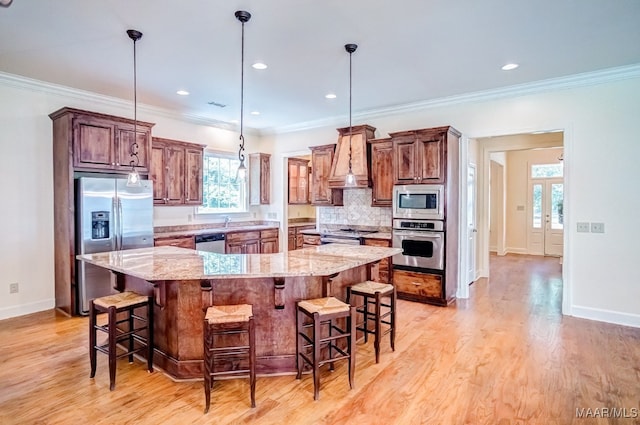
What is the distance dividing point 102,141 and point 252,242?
10.0ft

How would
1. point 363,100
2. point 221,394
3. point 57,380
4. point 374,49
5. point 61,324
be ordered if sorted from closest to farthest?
point 221,394
point 57,380
point 374,49
point 61,324
point 363,100

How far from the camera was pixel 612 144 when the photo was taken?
4.18m

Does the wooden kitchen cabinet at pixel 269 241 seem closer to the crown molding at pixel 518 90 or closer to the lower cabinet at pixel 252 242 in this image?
the lower cabinet at pixel 252 242

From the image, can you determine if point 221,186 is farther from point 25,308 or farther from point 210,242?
point 25,308

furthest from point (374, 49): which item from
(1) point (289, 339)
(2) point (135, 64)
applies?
(1) point (289, 339)

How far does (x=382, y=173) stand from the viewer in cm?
564

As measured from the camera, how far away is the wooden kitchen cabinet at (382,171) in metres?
5.55

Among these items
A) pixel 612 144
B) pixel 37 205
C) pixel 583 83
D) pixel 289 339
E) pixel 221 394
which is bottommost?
pixel 221 394

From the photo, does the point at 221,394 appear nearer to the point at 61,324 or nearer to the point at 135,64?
the point at 61,324

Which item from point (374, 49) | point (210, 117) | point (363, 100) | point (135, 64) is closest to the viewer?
point (374, 49)

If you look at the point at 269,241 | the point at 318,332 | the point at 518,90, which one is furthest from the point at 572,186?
the point at 269,241

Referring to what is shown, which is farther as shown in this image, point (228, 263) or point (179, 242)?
point (179, 242)

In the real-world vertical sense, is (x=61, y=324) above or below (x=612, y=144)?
below

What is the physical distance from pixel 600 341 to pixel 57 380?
201 inches
